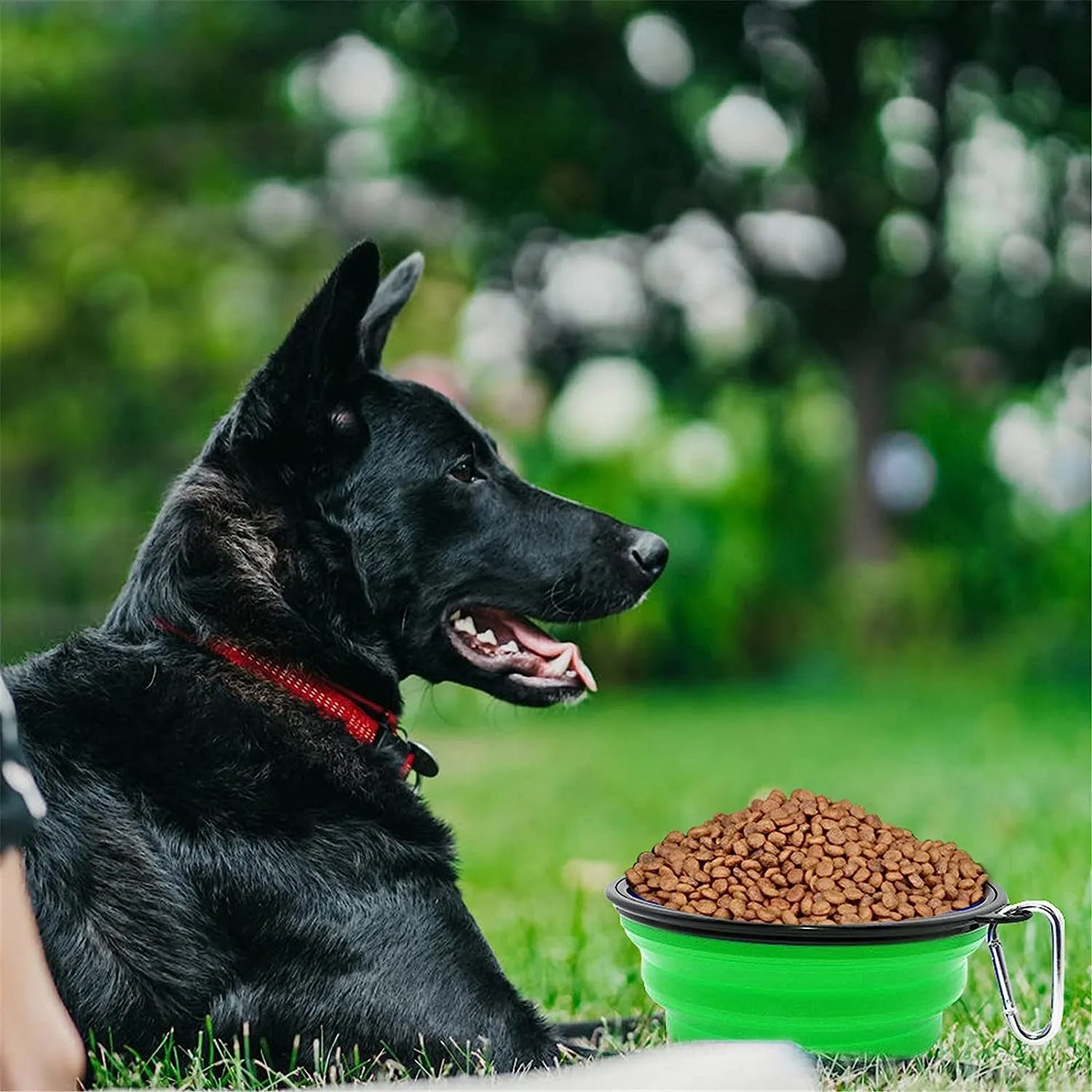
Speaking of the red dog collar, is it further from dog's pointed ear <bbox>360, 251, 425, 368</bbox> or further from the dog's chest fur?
dog's pointed ear <bbox>360, 251, 425, 368</bbox>

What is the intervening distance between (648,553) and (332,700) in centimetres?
72

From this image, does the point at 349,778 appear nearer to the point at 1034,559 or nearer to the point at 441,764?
the point at 441,764

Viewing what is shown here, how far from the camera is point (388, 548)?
8.72 feet

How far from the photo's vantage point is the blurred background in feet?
35.7

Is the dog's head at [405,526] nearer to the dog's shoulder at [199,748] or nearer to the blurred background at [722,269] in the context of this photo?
the dog's shoulder at [199,748]

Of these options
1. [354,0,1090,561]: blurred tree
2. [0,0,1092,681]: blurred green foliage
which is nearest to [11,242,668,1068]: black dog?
[0,0,1092,681]: blurred green foliage

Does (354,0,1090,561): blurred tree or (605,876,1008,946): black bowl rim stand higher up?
(354,0,1090,561): blurred tree

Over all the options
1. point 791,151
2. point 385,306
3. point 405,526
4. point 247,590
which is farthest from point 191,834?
point 791,151

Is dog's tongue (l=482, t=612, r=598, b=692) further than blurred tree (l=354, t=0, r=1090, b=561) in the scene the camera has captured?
No

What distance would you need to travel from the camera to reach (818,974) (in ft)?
7.49

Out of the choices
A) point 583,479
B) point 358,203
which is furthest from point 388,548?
point 358,203

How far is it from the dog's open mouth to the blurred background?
6142 millimetres

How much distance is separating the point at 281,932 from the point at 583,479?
8.78m

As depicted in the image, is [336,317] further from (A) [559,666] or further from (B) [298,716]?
(A) [559,666]
